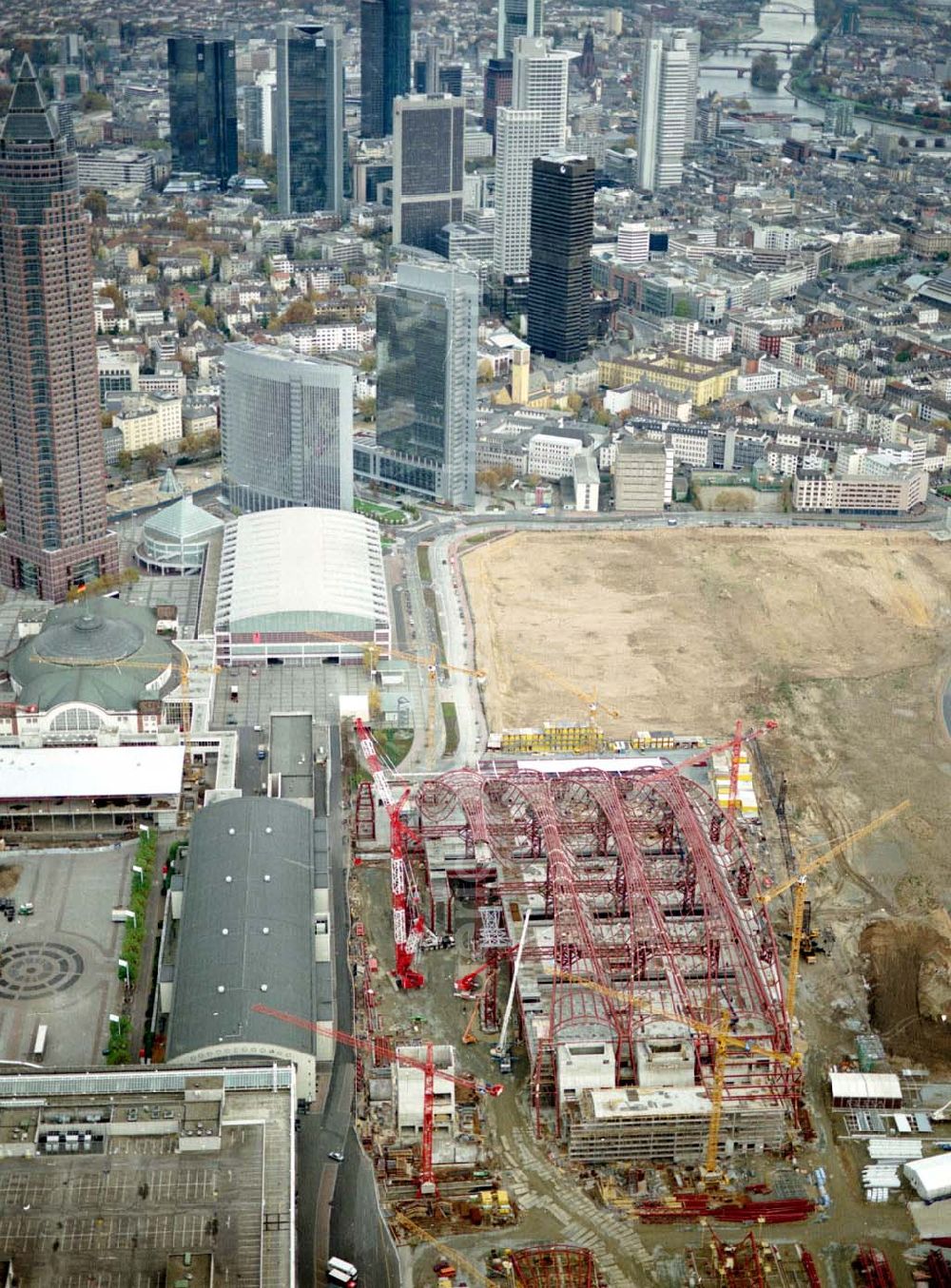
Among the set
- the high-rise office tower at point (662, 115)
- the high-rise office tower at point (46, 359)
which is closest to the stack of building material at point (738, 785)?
the high-rise office tower at point (46, 359)

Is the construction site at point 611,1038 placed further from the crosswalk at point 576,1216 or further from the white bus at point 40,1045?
the white bus at point 40,1045

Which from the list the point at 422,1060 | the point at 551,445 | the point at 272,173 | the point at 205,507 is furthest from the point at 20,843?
the point at 272,173

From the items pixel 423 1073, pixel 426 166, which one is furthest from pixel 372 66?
pixel 423 1073

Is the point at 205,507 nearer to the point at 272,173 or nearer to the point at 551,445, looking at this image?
the point at 551,445

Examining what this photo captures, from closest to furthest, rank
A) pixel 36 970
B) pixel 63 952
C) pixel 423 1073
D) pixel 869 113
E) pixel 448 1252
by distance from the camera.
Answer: pixel 448 1252
pixel 423 1073
pixel 36 970
pixel 63 952
pixel 869 113

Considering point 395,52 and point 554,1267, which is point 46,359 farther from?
point 395,52

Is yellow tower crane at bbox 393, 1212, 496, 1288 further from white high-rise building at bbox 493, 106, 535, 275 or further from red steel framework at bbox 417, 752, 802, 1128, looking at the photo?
white high-rise building at bbox 493, 106, 535, 275
